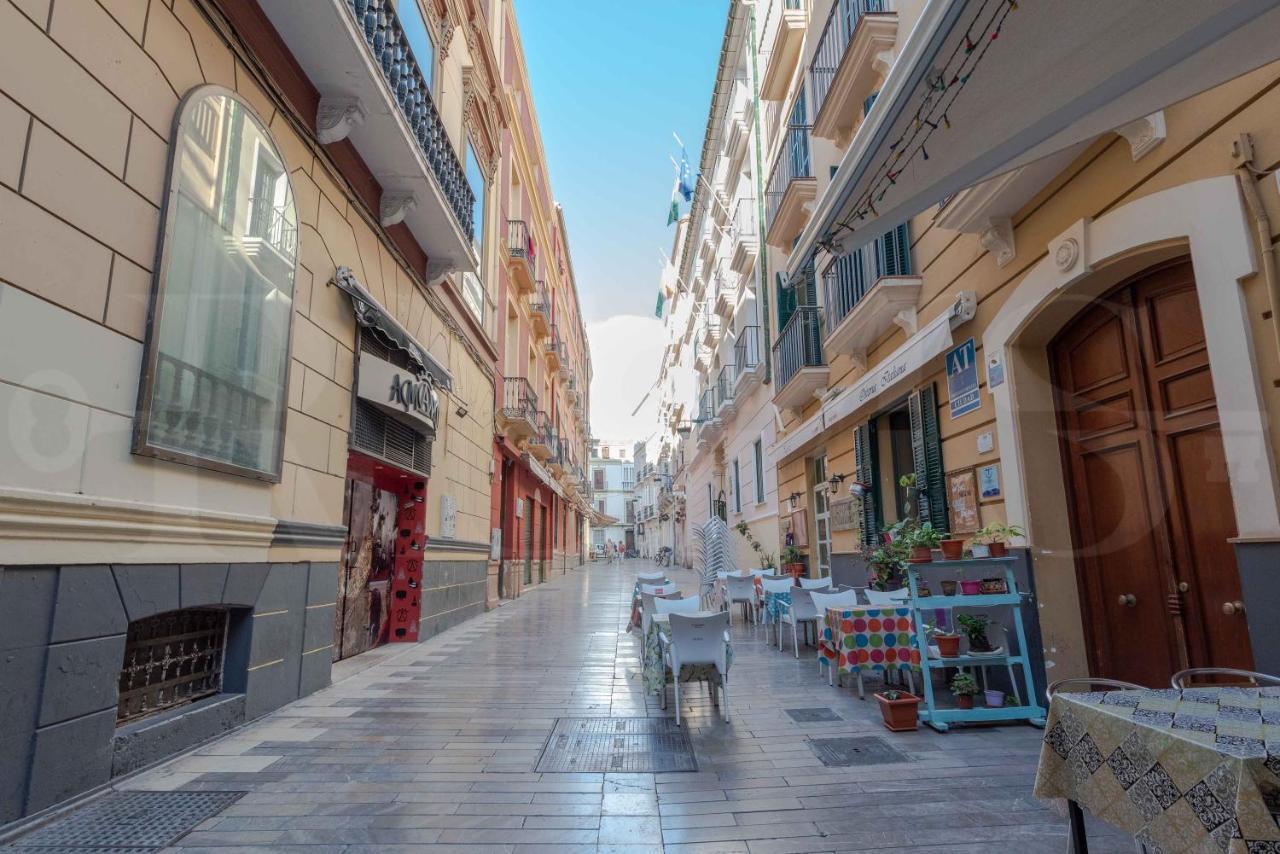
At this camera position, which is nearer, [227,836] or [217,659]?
[227,836]

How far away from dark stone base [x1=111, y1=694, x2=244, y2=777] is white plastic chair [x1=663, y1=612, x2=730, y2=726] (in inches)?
118

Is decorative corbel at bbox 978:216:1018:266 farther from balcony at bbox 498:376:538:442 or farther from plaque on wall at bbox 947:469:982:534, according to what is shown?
balcony at bbox 498:376:538:442

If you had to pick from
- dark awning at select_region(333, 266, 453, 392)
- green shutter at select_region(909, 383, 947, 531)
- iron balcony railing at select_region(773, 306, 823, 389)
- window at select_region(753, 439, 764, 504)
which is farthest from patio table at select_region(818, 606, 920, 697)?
window at select_region(753, 439, 764, 504)

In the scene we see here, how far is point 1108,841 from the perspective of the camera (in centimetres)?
279

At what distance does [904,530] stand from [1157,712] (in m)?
3.64

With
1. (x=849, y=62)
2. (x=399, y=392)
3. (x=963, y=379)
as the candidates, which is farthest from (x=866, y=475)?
(x=399, y=392)

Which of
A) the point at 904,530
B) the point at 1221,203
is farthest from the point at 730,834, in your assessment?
the point at 1221,203

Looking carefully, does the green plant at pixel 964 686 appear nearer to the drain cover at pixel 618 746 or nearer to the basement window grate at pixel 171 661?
the drain cover at pixel 618 746

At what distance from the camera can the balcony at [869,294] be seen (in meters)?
6.81

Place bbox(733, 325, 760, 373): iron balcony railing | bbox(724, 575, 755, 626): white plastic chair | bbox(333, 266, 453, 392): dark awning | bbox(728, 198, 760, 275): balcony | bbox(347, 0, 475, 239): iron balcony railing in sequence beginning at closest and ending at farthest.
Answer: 1. bbox(347, 0, 475, 239): iron balcony railing
2. bbox(333, 266, 453, 392): dark awning
3. bbox(724, 575, 755, 626): white plastic chair
4. bbox(728, 198, 760, 275): balcony
5. bbox(733, 325, 760, 373): iron balcony railing

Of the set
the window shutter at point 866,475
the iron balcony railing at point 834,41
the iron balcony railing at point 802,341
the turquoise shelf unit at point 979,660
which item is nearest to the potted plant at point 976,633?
the turquoise shelf unit at point 979,660

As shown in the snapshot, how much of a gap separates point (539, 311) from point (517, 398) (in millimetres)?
3331

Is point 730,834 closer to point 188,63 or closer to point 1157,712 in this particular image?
point 1157,712

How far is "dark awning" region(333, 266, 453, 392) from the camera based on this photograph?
242 inches
